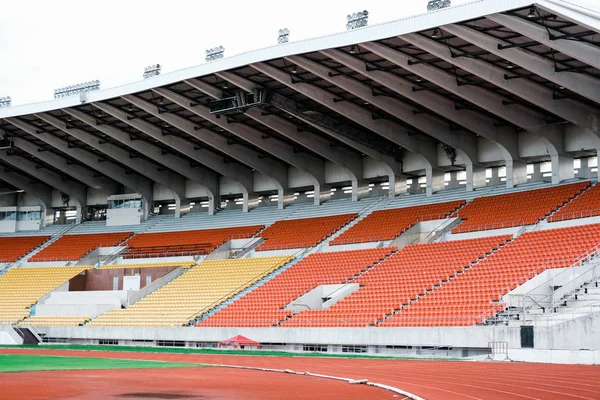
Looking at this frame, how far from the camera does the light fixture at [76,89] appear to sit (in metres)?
42.2

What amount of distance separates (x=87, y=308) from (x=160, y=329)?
692 cm

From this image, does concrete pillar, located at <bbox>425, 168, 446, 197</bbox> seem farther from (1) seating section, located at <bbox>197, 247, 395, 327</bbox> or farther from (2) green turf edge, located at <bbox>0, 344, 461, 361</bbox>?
(2) green turf edge, located at <bbox>0, 344, 461, 361</bbox>

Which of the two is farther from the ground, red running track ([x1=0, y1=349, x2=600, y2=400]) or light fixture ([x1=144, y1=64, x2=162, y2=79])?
light fixture ([x1=144, y1=64, x2=162, y2=79])

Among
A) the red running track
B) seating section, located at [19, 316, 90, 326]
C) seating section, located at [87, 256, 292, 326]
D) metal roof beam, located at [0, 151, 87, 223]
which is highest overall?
metal roof beam, located at [0, 151, 87, 223]

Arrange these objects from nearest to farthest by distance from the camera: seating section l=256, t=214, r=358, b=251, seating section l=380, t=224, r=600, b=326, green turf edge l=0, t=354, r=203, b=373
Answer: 1. green turf edge l=0, t=354, r=203, b=373
2. seating section l=380, t=224, r=600, b=326
3. seating section l=256, t=214, r=358, b=251

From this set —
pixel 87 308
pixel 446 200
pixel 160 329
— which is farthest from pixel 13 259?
pixel 446 200

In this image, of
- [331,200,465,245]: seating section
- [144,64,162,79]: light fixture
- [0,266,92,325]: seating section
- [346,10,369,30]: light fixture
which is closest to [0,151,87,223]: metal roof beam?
[0,266,92,325]: seating section

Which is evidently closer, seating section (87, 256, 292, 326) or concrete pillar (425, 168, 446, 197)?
seating section (87, 256, 292, 326)

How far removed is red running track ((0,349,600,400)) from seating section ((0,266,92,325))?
20.1 m

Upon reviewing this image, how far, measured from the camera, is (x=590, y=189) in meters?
34.9

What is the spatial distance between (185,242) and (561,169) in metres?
21.9

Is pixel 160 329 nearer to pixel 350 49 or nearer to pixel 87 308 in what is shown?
pixel 87 308

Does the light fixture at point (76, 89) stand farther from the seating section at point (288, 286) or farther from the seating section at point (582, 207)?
the seating section at point (582, 207)

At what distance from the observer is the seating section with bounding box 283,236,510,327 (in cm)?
3125
